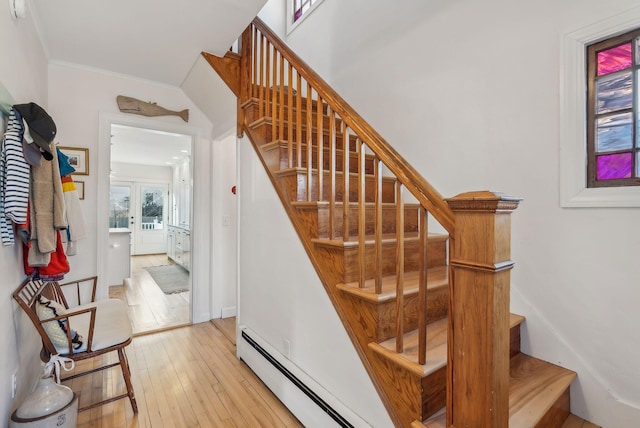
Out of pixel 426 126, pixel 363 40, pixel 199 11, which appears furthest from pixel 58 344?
pixel 363 40

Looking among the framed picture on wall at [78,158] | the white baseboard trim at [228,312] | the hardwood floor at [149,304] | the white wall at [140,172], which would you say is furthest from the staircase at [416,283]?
the white wall at [140,172]

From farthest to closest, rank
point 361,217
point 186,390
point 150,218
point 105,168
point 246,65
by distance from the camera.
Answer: point 150,218 < point 105,168 < point 246,65 < point 186,390 < point 361,217

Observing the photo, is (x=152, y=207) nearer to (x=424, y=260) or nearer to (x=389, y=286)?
(x=389, y=286)

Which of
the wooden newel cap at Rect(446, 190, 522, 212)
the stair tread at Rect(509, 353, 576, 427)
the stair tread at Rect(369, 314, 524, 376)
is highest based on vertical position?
the wooden newel cap at Rect(446, 190, 522, 212)

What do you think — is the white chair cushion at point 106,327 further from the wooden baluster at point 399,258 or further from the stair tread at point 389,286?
the wooden baluster at point 399,258

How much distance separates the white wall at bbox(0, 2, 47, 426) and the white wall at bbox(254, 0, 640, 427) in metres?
1.44

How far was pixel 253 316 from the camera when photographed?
94.1 inches

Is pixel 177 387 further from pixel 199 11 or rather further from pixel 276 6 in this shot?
pixel 276 6

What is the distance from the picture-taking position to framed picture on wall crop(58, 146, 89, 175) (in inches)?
104

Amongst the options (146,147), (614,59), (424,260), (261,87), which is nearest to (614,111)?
(614,59)

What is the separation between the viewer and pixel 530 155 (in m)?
1.64

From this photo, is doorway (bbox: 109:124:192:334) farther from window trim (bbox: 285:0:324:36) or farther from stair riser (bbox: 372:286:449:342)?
stair riser (bbox: 372:286:449:342)

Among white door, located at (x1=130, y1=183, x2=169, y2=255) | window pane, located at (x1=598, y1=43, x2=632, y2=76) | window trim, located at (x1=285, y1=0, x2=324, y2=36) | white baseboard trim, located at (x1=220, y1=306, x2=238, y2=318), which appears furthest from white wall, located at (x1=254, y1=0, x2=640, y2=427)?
white door, located at (x1=130, y1=183, x2=169, y2=255)

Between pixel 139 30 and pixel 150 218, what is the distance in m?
7.25
